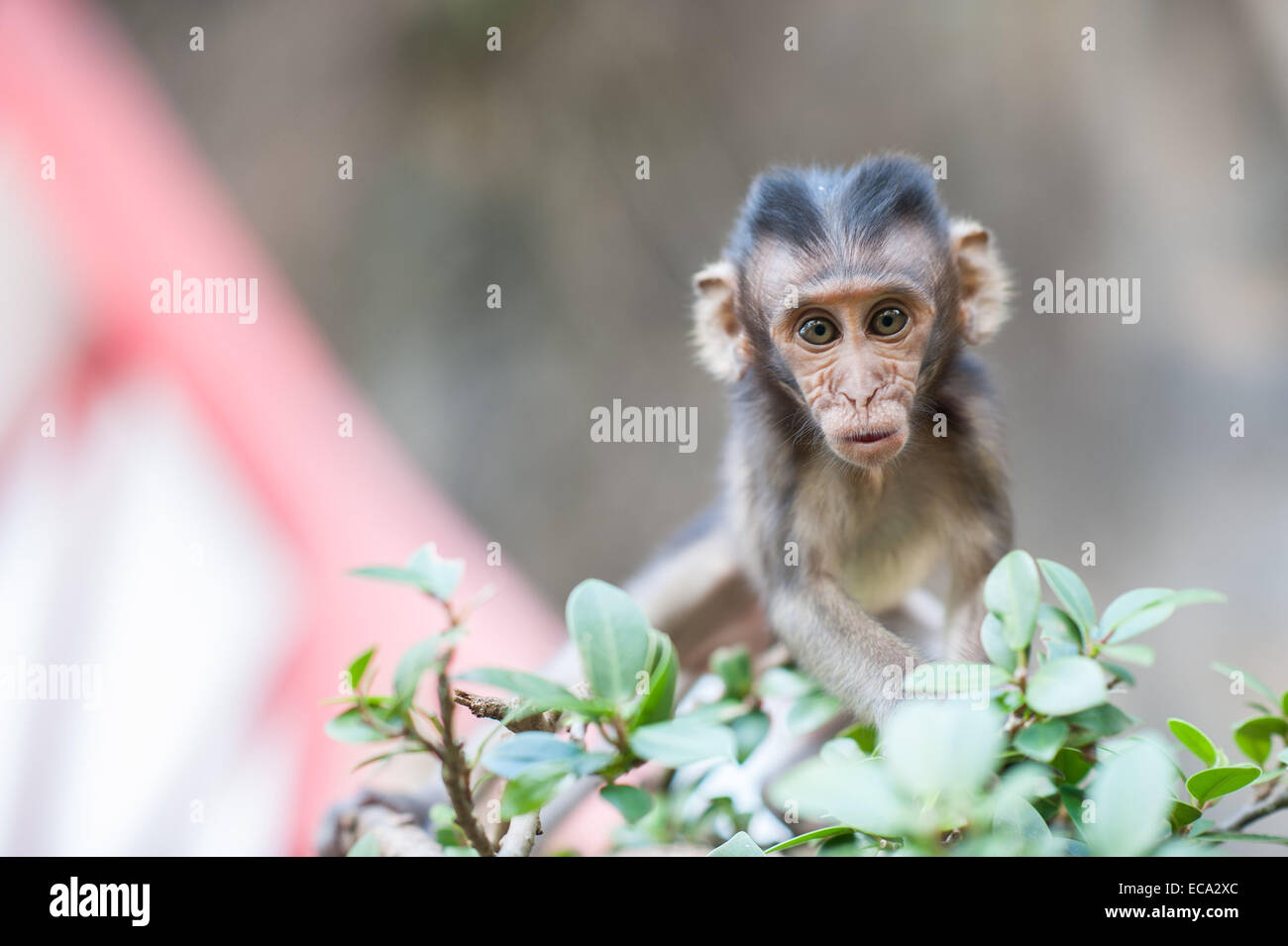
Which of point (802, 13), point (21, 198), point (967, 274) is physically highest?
point (802, 13)

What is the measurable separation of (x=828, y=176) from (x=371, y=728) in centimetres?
127

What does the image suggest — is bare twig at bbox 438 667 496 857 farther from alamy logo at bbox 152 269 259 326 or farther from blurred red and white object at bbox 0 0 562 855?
alamy logo at bbox 152 269 259 326

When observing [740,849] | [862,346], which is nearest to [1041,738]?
[740,849]

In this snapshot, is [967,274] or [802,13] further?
[802,13]

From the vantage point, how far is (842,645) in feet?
5.58

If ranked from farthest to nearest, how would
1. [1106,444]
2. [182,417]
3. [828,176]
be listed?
[1106,444] → [182,417] → [828,176]

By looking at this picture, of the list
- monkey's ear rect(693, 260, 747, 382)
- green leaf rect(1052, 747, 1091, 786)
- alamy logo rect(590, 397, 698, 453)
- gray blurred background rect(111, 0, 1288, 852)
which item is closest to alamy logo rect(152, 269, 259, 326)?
gray blurred background rect(111, 0, 1288, 852)

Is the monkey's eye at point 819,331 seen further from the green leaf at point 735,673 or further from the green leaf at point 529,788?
the green leaf at point 529,788

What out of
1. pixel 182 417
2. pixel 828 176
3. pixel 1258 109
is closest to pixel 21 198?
pixel 182 417

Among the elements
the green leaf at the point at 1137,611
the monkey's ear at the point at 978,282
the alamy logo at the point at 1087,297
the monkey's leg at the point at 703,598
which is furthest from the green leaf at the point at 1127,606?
the alamy logo at the point at 1087,297

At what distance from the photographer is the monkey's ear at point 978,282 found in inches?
72.4

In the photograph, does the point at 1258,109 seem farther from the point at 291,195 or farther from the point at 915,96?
the point at 291,195

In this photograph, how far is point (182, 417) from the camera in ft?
10.6

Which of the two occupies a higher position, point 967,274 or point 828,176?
point 828,176
